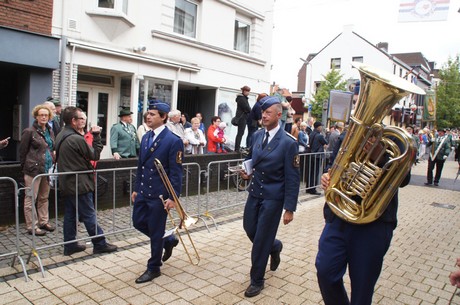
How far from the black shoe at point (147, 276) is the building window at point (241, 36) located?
12.6m

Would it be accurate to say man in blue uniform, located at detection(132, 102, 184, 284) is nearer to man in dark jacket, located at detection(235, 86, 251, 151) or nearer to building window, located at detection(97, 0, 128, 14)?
man in dark jacket, located at detection(235, 86, 251, 151)

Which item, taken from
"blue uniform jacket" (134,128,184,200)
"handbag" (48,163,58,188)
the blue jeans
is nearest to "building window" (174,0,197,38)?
"handbag" (48,163,58,188)

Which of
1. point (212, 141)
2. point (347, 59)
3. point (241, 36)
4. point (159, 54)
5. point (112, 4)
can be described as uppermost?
point (347, 59)

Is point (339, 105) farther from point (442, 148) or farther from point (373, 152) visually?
A: point (442, 148)

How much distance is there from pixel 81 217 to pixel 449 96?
160ft

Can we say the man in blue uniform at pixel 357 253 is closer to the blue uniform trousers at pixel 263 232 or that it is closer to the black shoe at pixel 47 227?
the blue uniform trousers at pixel 263 232

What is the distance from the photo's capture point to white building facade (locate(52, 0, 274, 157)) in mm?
9812

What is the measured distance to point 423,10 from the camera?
10.2m

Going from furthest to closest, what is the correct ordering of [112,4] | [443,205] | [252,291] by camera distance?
[112,4], [443,205], [252,291]

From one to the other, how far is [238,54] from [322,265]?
13.0 meters

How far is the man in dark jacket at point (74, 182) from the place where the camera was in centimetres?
500

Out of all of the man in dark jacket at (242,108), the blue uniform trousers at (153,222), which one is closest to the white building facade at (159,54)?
the man in dark jacket at (242,108)

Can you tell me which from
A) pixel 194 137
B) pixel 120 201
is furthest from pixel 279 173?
pixel 194 137

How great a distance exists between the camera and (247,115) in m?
10.7
